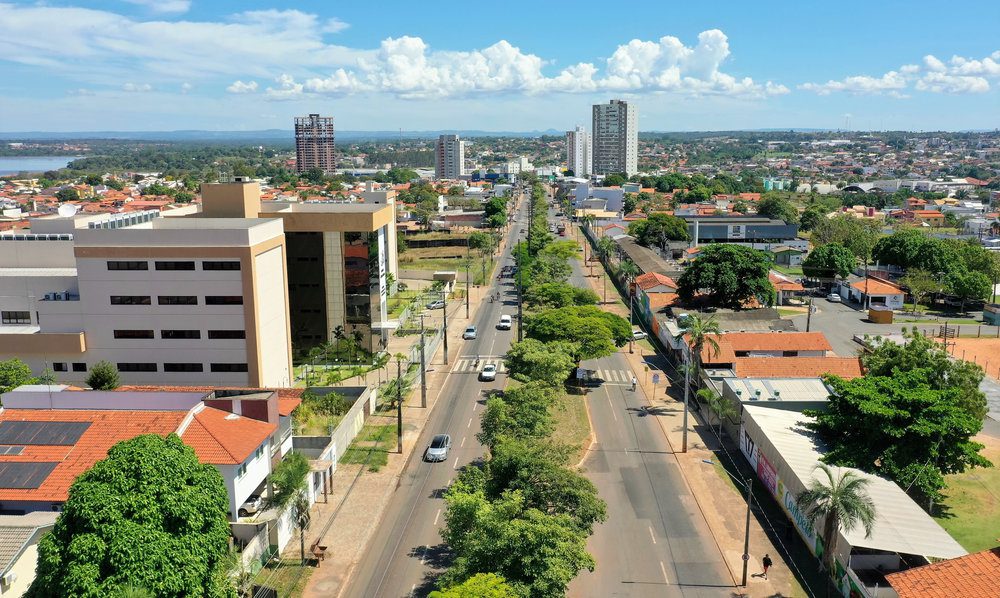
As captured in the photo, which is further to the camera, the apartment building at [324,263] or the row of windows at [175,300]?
the apartment building at [324,263]

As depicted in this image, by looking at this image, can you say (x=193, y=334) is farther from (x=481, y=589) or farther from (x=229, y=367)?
(x=481, y=589)

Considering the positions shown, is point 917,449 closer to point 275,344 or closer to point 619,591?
point 619,591

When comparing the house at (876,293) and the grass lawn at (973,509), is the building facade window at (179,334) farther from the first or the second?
the house at (876,293)

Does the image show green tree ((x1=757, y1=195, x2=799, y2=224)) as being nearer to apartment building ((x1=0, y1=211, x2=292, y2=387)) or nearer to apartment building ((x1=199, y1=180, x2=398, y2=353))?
apartment building ((x1=199, y1=180, x2=398, y2=353))

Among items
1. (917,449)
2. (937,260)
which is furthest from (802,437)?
(937,260)

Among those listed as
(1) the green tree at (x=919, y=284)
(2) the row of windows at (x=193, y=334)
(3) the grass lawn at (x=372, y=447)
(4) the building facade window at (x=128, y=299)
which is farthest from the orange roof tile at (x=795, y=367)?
(4) the building facade window at (x=128, y=299)

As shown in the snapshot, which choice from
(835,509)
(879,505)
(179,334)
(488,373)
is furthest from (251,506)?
(879,505)
